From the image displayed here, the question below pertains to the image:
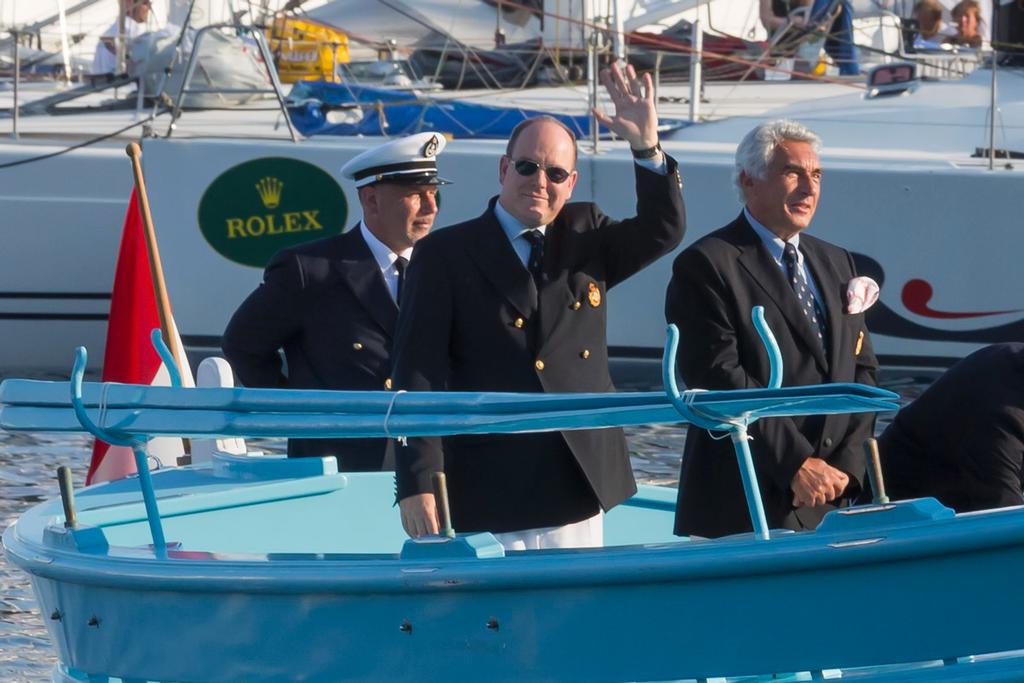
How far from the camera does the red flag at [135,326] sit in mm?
6383

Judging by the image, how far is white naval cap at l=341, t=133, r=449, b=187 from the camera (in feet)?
16.5

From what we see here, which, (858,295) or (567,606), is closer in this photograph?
(567,606)

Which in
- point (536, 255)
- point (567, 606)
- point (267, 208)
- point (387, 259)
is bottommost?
point (267, 208)

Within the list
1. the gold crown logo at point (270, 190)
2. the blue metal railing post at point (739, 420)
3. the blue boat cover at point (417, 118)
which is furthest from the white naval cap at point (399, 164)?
the blue boat cover at point (417, 118)

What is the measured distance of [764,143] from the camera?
13.5 ft

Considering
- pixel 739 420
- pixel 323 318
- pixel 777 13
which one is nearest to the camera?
pixel 739 420

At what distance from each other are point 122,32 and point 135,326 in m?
8.39

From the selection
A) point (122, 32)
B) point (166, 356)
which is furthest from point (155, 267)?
point (122, 32)

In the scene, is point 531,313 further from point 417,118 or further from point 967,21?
point 967,21

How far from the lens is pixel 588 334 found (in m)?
4.10

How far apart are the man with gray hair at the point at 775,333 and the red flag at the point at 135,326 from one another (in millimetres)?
2546

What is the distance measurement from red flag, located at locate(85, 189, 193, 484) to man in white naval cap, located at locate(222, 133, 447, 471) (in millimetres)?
1045

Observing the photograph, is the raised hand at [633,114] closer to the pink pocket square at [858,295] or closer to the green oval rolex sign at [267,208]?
the pink pocket square at [858,295]

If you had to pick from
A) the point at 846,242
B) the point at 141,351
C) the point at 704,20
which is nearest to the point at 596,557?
the point at 141,351
